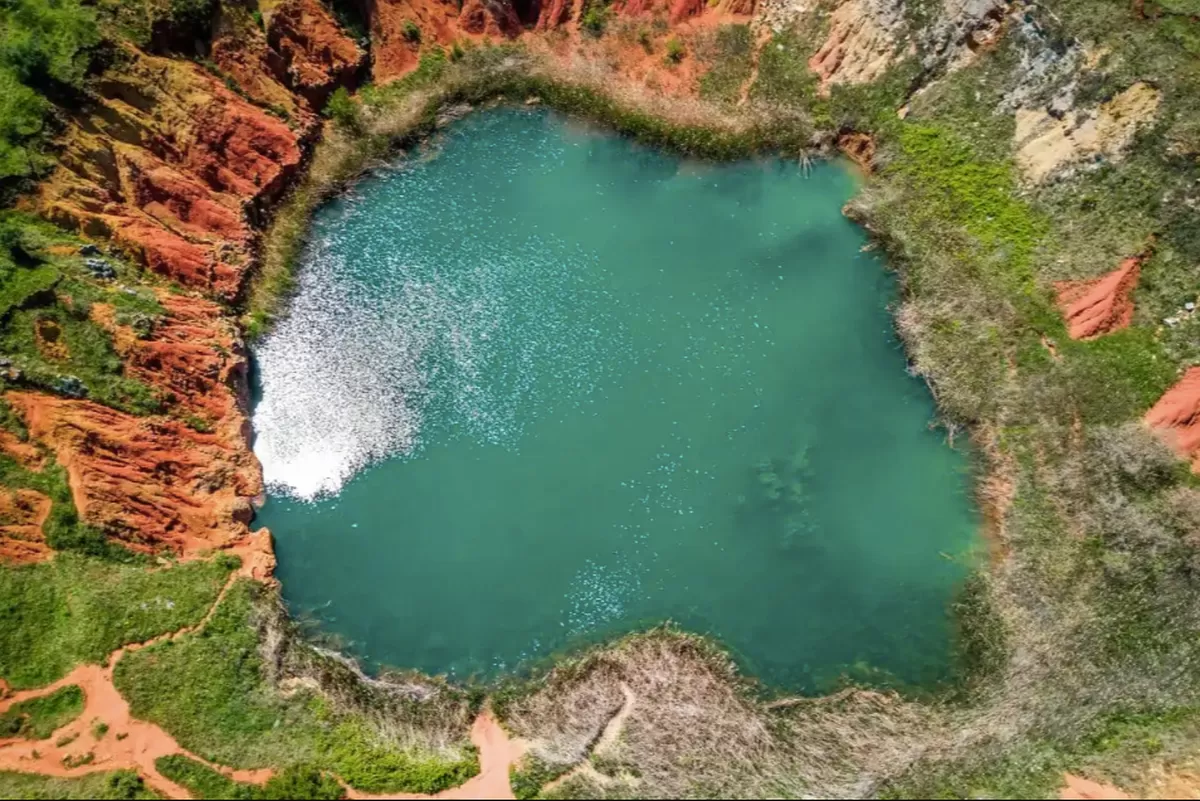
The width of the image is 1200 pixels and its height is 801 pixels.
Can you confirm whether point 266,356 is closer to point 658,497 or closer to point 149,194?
point 149,194

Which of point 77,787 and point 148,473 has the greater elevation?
point 148,473

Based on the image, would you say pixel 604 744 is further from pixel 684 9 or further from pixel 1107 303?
pixel 684 9

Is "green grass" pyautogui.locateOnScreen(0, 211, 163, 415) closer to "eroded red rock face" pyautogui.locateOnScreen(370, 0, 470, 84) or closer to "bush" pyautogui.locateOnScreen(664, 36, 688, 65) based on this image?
"eroded red rock face" pyautogui.locateOnScreen(370, 0, 470, 84)

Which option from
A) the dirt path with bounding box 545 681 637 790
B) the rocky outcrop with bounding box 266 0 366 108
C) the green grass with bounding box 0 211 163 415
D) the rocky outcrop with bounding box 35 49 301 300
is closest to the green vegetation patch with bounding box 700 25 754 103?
the rocky outcrop with bounding box 266 0 366 108

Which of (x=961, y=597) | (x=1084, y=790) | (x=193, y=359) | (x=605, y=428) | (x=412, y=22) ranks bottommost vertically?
(x=193, y=359)

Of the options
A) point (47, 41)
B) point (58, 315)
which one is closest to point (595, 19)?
point (47, 41)
